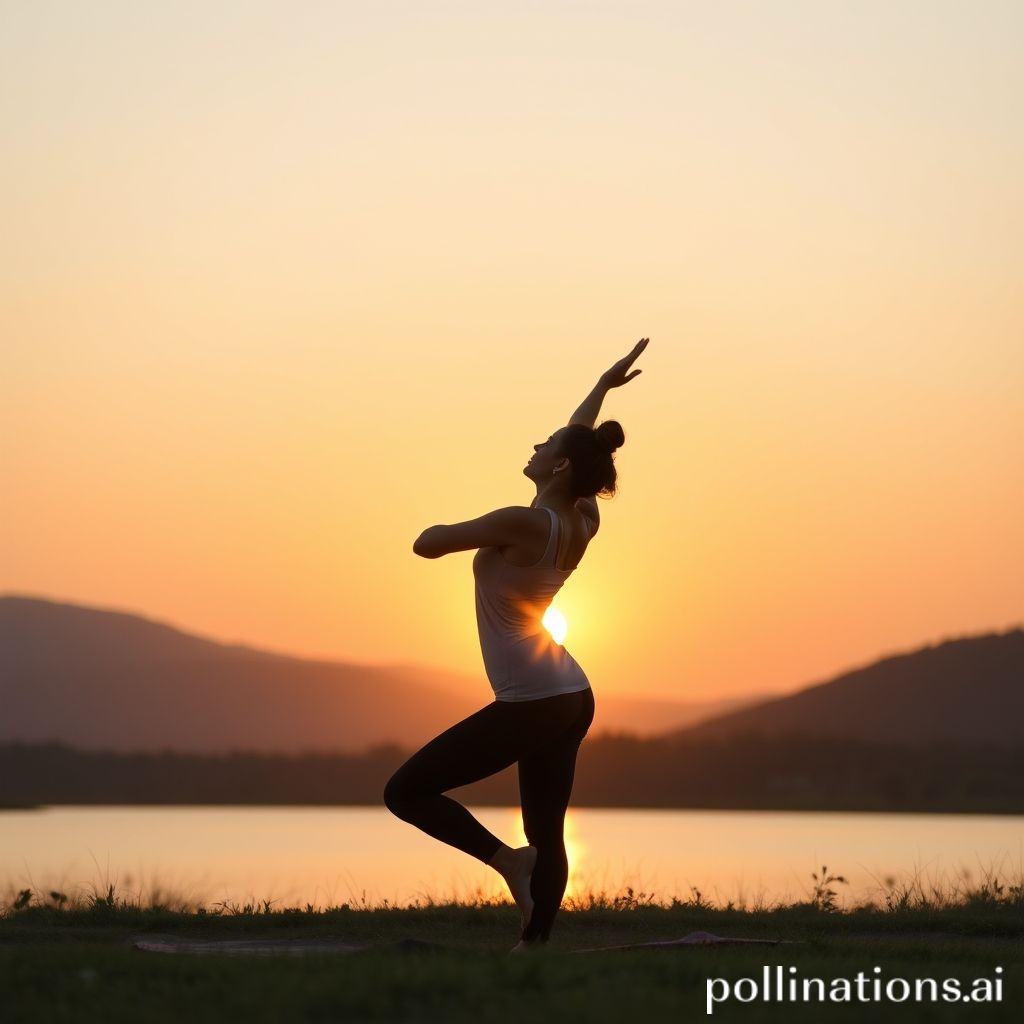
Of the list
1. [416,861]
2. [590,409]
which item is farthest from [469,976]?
[416,861]

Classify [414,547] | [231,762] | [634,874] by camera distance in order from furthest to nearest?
1. [231,762]
2. [634,874]
3. [414,547]

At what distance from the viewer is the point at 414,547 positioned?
6582 millimetres

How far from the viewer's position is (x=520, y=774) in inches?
271

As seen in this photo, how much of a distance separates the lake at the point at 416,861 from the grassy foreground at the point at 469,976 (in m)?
1.66

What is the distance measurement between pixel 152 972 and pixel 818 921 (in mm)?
4750

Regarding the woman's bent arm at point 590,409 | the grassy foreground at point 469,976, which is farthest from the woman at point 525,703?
the grassy foreground at point 469,976

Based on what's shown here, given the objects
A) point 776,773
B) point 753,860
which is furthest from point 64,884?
point 776,773

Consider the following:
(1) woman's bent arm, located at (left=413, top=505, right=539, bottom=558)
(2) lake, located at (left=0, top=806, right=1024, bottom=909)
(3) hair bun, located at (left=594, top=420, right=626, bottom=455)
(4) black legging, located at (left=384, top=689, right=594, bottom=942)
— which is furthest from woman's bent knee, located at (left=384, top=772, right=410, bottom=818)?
(2) lake, located at (left=0, top=806, right=1024, bottom=909)

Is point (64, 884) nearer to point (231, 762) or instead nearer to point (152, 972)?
point (152, 972)

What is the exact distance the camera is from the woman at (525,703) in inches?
262

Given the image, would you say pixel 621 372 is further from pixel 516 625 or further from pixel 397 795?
pixel 397 795

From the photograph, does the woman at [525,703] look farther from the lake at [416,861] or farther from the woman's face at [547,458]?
the lake at [416,861]

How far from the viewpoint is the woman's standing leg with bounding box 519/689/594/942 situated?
6.82 meters

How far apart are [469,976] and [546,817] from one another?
1757 mm
